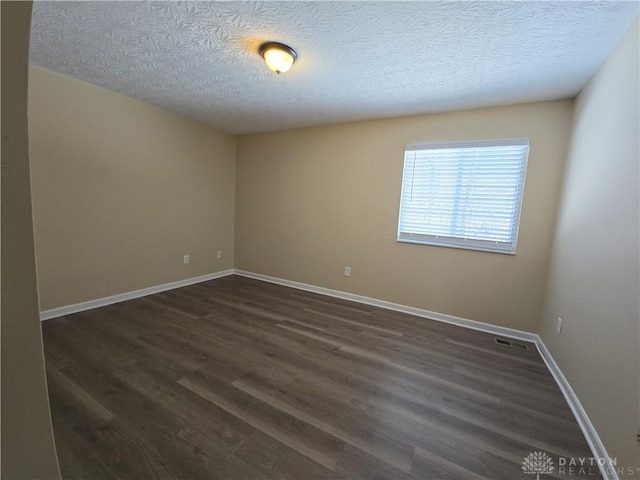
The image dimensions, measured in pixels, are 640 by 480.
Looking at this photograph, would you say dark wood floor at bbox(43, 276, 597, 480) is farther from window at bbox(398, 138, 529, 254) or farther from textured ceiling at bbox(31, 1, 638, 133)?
textured ceiling at bbox(31, 1, 638, 133)

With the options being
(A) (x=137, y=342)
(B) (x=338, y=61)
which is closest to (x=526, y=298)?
(B) (x=338, y=61)

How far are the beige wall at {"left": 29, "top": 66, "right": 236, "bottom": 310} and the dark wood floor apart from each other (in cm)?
62

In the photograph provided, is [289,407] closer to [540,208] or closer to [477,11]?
[477,11]

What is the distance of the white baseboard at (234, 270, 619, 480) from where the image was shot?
140 cm

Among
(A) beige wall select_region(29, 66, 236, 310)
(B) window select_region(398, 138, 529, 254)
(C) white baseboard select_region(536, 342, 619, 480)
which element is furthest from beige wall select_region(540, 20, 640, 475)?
(A) beige wall select_region(29, 66, 236, 310)

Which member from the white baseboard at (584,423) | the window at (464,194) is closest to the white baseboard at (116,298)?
the window at (464,194)

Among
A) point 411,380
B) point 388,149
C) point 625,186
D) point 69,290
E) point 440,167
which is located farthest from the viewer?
point 388,149

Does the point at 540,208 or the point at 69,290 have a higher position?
the point at 540,208

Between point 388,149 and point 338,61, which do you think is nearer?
point 338,61

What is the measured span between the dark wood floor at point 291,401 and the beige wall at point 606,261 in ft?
1.06

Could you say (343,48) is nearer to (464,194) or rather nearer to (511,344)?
(464,194)

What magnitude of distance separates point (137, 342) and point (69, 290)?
1.25m

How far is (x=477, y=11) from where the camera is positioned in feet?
4.84

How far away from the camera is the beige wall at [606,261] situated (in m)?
1.28
